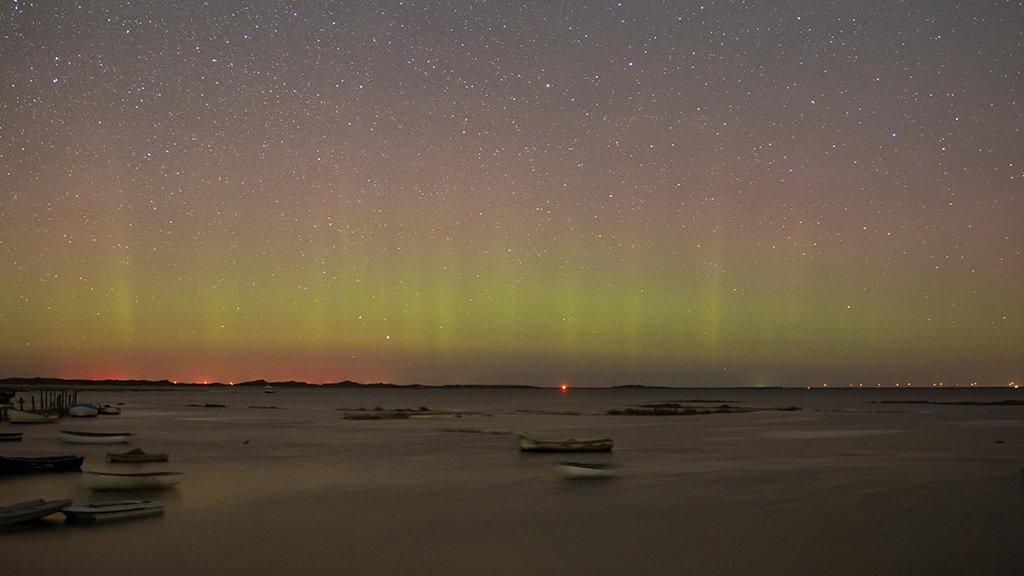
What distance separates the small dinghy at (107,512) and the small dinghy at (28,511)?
0.72 feet

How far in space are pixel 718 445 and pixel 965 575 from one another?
99.6 ft

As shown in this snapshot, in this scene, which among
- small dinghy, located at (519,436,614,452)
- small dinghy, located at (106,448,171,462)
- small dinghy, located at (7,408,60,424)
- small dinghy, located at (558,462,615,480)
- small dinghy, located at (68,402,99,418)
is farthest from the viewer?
small dinghy, located at (68,402,99,418)

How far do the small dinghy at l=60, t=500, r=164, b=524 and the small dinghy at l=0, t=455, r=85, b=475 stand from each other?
9.02m

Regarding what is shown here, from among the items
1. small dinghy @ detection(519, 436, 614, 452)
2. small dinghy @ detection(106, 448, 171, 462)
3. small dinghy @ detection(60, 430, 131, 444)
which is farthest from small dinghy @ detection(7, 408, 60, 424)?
small dinghy @ detection(519, 436, 614, 452)

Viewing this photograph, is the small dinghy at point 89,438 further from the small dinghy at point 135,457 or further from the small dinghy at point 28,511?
the small dinghy at point 28,511

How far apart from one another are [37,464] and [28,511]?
10.7m

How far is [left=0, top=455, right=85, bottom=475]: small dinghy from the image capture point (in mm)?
26195

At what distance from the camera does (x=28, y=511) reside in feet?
57.9

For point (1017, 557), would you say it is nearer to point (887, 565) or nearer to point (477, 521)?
point (887, 565)

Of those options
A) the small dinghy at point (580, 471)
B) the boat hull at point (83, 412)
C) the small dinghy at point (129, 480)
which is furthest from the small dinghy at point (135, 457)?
the boat hull at point (83, 412)

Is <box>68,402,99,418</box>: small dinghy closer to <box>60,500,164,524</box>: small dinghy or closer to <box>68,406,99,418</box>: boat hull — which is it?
<box>68,406,99,418</box>: boat hull

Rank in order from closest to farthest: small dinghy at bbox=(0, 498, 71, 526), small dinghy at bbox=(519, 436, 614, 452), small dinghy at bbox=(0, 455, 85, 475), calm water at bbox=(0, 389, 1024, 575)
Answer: calm water at bbox=(0, 389, 1024, 575) → small dinghy at bbox=(0, 498, 71, 526) → small dinghy at bbox=(0, 455, 85, 475) → small dinghy at bbox=(519, 436, 614, 452)

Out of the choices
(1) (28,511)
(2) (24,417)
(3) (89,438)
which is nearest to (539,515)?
(1) (28,511)

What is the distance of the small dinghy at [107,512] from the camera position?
1819 centimetres
